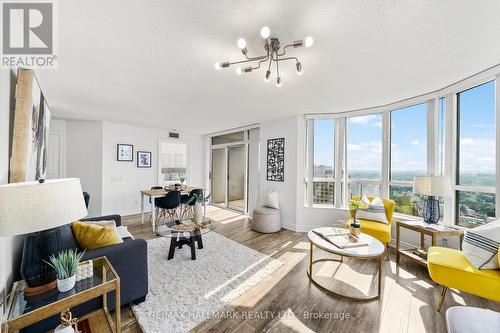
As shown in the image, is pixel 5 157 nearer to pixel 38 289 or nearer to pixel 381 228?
pixel 38 289

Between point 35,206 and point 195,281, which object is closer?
point 35,206

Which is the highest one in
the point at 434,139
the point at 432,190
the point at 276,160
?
the point at 434,139

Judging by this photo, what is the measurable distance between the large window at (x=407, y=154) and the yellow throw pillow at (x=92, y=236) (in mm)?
4205

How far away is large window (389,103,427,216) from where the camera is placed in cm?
312

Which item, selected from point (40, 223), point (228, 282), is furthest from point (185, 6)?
point (228, 282)

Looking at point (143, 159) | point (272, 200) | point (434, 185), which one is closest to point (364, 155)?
point (434, 185)

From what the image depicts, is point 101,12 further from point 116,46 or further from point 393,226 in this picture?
point 393,226

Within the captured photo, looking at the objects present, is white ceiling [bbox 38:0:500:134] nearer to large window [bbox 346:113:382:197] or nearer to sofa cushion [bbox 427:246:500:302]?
large window [bbox 346:113:382:197]

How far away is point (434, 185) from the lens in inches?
99.0

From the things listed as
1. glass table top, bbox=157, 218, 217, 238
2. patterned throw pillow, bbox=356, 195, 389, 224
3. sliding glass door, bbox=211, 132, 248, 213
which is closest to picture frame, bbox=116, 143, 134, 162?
sliding glass door, bbox=211, 132, 248, 213

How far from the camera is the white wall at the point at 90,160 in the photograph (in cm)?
468

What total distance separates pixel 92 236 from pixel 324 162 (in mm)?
3922

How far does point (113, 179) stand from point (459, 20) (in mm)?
6310

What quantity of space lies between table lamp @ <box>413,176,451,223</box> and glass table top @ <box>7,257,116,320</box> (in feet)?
11.8
